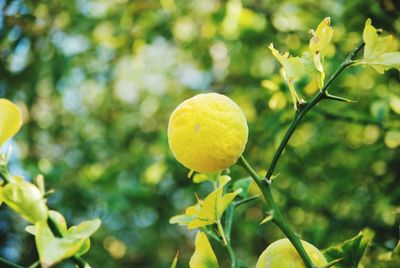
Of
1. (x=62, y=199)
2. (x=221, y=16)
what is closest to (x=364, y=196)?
(x=221, y=16)

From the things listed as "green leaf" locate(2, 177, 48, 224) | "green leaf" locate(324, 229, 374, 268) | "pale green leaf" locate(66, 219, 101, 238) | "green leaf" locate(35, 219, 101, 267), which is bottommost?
"green leaf" locate(324, 229, 374, 268)

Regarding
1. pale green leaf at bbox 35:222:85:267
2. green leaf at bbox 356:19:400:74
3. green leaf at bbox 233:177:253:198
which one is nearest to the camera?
pale green leaf at bbox 35:222:85:267

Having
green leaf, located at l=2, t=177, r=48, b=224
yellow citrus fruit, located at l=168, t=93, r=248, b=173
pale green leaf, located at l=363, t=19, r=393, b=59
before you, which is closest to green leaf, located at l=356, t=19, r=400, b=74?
pale green leaf, located at l=363, t=19, r=393, b=59

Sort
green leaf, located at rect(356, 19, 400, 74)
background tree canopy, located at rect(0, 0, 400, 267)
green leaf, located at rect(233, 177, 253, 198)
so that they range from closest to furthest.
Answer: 1. green leaf, located at rect(356, 19, 400, 74)
2. green leaf, located at rect(233, 177, 253, 198)
3. background tree canopy, located at rect(0, 0, 400, 267)

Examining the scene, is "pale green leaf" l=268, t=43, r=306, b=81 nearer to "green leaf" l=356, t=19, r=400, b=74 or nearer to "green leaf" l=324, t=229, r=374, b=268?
"green leaf" l=356, t=19, r=400, b=74

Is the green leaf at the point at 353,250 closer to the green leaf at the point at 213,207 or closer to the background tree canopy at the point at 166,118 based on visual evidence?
the green leaf at the point at 213,207

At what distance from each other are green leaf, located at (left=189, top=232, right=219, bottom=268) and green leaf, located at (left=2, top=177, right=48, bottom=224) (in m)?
0.21

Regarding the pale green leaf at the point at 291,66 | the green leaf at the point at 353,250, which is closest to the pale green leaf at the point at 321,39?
the pale green leaf at the point at 291,66

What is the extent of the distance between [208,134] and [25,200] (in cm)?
24

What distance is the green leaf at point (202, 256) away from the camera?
57 centimetres

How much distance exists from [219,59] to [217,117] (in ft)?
6.89

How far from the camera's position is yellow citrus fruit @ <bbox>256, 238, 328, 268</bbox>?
0.55 metres

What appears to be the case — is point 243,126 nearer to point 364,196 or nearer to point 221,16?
point 221,16

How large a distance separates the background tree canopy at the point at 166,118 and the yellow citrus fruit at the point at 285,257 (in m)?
0.33
